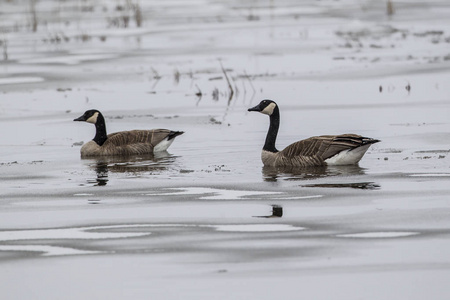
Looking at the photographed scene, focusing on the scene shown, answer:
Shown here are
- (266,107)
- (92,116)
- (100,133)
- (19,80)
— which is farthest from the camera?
(19,80)

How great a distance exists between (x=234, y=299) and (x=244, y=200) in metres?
3.68

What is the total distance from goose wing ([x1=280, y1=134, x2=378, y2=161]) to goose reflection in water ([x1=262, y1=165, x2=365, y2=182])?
180mm

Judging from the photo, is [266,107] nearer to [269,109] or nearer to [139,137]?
[269,109]

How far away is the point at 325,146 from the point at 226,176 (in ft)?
4.57

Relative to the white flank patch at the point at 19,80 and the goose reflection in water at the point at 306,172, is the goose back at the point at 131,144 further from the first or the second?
the white flank patch at the point at 19,80

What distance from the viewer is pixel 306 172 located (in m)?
13.4

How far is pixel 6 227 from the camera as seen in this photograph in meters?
10.4

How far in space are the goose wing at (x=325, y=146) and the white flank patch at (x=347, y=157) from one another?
0.18 feet

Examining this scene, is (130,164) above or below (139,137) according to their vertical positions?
below

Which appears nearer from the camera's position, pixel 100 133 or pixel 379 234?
pixel 379 234

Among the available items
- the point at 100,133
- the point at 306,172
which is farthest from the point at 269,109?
the point at 100,133

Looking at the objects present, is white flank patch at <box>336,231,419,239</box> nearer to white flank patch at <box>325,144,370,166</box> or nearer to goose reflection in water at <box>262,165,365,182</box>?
goose reflection in water at <box>262,165,365,182</box>

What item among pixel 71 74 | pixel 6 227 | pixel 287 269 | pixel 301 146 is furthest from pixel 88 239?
pixel 71 74

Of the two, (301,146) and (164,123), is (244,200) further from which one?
(164,123)
